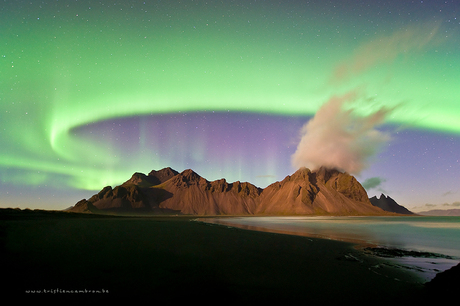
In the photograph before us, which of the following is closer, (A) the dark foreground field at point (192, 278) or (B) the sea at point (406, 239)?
(A) the dark foreground field at point (192, 278)

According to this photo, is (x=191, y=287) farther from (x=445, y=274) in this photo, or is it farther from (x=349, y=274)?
(x=445, y=274)

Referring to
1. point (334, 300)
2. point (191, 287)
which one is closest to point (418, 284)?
point (334, 300)

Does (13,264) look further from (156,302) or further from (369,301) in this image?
(369,301)

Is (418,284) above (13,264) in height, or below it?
below

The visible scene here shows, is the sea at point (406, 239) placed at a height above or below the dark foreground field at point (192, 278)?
below

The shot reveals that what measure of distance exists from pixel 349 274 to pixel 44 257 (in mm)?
15538

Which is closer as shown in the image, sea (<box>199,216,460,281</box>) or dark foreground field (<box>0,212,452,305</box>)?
dark foreground field (<box>0,212,452,305</box>)

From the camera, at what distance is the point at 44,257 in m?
12.2

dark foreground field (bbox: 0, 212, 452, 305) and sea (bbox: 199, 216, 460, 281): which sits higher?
dark foreground field (bbox: 0, 212, 452, 305)

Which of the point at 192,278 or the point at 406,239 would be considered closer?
the point at 192,278

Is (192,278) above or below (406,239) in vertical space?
above

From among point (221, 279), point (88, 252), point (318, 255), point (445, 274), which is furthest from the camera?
point (318, 255)

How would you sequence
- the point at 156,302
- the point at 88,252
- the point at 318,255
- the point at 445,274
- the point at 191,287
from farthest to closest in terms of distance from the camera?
the point at 318,255
the point at 88,252
the point at 445,274
the point at 191,287
the point at 156,302

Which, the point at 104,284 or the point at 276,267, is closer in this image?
the point at 104,284
